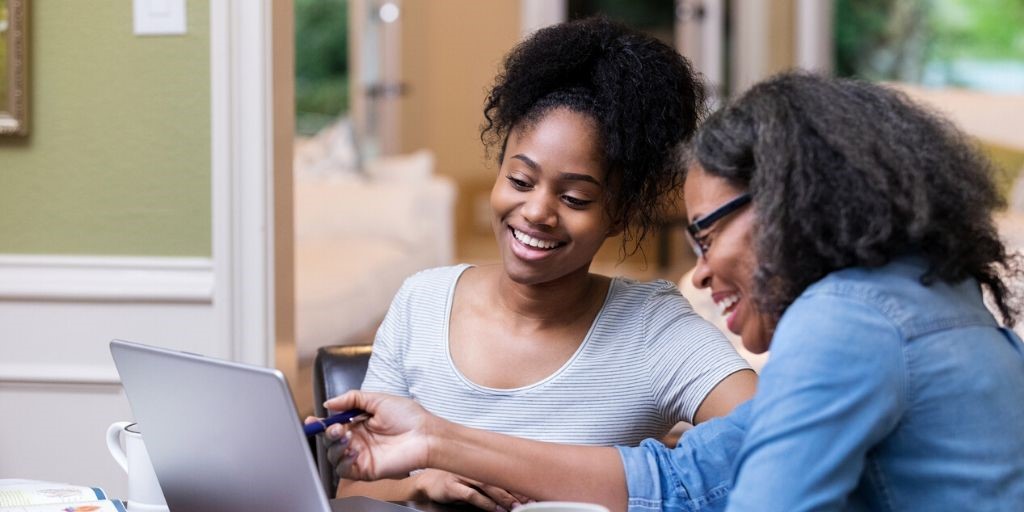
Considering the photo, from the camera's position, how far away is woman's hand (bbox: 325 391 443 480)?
45.7 inches

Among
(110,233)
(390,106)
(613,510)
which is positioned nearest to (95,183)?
(110,233)

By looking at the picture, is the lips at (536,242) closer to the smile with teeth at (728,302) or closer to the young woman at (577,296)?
the young woman at (577,296)

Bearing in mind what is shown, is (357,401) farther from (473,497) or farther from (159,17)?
(159,17)

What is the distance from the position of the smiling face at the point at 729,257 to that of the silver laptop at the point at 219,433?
1.22 feet

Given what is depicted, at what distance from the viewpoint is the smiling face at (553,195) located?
1.44 m

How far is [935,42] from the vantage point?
6.99 m

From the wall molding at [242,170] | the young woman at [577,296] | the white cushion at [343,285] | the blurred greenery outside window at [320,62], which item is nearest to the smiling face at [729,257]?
the young woman at [577,296]

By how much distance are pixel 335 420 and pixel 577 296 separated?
476mm

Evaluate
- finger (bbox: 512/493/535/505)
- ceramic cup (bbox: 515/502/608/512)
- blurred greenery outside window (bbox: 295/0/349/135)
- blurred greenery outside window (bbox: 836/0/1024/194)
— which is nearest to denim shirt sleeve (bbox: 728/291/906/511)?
ceramic cup (bbox: 515/502/608/512)

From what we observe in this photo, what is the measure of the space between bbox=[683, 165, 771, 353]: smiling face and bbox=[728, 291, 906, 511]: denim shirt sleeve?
11 centimetres

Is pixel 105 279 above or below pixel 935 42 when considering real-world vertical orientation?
below

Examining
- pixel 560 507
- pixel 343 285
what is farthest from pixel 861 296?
pixel 343 285

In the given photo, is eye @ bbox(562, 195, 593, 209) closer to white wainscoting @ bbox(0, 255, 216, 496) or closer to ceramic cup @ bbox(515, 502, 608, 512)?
ceramic cup @ bbox(515, 502, 608, 512)

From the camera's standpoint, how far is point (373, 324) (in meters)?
4.00
